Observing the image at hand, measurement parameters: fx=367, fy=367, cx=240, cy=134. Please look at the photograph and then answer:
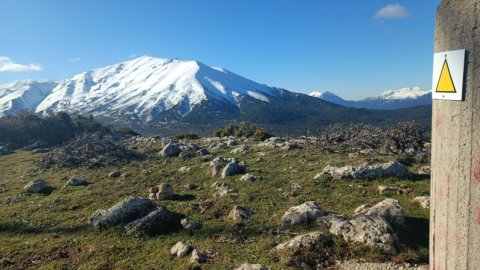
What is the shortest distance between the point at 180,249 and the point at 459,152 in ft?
30.3

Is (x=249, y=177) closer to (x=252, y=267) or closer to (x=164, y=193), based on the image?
(x=164, y=193)

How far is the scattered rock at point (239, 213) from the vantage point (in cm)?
1454

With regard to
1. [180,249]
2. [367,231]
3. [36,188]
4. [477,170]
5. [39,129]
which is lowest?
[36,188]

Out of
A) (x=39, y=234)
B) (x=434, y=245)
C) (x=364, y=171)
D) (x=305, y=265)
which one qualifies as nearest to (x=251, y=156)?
(x=364, y=171)

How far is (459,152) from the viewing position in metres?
4.74

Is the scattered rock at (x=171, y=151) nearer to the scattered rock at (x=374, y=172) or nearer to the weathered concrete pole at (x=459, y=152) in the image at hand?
the scattered rock at (x=374, y=172)

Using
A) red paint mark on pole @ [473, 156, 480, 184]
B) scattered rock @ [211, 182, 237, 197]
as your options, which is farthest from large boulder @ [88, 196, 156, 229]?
A: red paint mark on pole @ [473, 156, 480, 184]

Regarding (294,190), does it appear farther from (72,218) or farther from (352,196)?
(72,218)

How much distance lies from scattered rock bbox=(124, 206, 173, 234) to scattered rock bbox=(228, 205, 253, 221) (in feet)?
8.16

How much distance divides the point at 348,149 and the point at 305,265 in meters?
21.0

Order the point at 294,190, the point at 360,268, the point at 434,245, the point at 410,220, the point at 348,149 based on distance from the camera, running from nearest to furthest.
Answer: the point at 434,245
the point at 360,268
the point at 410,220
the point at 294,190
the point at 348,149

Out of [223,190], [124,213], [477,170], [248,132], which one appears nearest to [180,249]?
[124,213]

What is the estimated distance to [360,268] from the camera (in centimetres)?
998

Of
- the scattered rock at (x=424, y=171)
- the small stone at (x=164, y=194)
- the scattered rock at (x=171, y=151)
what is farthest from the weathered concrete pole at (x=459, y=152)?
the scattered rock at (x=171, y=151)
